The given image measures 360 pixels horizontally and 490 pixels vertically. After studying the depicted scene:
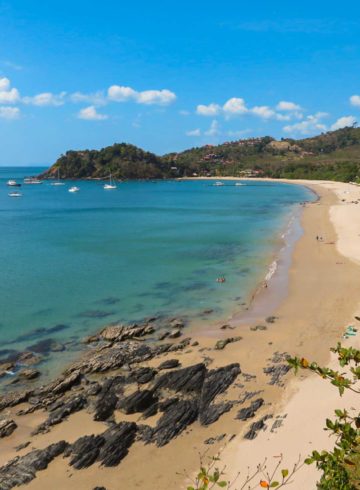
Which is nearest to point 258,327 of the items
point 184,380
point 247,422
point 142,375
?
point 184,380

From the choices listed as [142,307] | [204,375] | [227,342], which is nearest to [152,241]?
[142,307]

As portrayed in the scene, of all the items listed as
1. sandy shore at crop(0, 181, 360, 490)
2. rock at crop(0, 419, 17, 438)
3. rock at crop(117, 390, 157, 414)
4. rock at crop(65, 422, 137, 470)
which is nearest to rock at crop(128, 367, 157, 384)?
sandy shore at crop(0, 181, 360, 490)

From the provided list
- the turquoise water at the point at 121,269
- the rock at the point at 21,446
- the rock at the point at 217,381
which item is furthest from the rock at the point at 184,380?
the turquoise water at the point at 121,269

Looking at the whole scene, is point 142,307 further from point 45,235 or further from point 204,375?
point 45,235

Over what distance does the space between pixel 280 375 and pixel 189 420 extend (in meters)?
4.74

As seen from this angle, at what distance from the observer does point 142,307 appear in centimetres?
2764

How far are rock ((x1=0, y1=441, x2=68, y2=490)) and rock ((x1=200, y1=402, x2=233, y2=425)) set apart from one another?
4.70 m

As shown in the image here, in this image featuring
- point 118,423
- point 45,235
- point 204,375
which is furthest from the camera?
point 45,235

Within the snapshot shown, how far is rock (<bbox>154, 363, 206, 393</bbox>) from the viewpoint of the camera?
16719 mm

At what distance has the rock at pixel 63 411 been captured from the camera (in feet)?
48.6

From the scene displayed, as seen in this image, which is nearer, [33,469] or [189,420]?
[33,469]

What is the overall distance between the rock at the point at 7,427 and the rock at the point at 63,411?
0.83m

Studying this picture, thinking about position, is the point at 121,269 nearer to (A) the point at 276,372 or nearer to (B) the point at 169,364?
(B) the point at 169,364

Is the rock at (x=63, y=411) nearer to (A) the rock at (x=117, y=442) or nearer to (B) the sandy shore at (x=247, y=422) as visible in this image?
(B) the sandy shore at (x=247, y=422)
